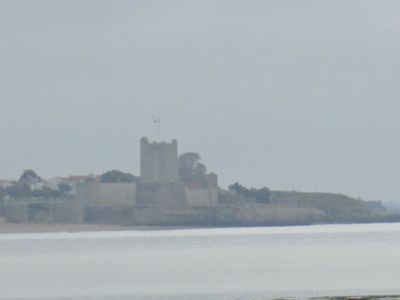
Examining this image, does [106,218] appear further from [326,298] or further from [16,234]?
[326,298]

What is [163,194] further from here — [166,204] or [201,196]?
[201,196]

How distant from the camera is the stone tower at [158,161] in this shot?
132 meters

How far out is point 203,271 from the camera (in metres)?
59.2

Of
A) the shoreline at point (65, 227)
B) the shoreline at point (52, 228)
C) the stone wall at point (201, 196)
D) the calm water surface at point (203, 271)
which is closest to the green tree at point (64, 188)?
the shoreline at point (65, 227)

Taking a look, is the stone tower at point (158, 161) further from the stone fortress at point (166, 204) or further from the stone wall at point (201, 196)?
the stone wall at point (201, 196)

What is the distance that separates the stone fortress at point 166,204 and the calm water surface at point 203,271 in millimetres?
37548

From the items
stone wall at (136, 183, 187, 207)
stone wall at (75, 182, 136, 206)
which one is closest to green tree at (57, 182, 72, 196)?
stone wall at (75, 182, 136, 206)

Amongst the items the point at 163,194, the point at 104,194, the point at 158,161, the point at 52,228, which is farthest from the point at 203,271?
the point at 104,194

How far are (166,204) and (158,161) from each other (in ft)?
11.4

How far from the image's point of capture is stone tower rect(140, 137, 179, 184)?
434 feet

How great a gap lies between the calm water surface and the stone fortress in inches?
1478

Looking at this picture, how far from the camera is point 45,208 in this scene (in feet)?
450

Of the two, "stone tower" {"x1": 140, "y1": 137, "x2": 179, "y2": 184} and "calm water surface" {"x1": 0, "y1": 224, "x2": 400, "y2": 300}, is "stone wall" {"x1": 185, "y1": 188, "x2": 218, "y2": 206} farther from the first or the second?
"calm water surface" {"x1": 0, "y1": 224, "x2": 400, "y2": 300}

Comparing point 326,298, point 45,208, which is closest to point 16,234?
point 45,208
